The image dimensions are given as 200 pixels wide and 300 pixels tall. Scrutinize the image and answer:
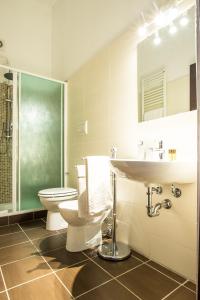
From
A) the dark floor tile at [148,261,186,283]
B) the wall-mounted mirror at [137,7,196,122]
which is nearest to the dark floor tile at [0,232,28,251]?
the dark floor tile at [148,261,186,283]

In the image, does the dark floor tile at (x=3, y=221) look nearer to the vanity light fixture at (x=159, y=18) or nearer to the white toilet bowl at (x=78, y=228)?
the white toilet bowl at (x=78, y=228)

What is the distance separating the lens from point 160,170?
0.98m

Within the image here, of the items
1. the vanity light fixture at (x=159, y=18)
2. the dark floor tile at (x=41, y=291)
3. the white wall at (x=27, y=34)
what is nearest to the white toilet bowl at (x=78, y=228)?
the dark floor tile at (x=41, y=291)

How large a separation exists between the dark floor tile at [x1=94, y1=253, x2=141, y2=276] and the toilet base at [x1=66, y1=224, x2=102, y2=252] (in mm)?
178

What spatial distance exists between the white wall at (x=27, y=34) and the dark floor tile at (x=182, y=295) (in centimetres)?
287

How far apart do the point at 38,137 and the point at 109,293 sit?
1775 millimetres

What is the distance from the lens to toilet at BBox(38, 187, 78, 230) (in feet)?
6.24

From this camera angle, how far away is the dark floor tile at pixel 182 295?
1.08 m

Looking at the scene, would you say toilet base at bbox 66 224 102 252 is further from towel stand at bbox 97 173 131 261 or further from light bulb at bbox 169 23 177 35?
light bulb at bbox 169 23 177 35

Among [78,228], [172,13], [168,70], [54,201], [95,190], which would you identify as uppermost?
[172,13]

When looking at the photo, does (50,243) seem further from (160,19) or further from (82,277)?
(160,19)

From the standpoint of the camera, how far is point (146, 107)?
1530 mm

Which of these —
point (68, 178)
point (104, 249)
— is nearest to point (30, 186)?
point (68, 178)

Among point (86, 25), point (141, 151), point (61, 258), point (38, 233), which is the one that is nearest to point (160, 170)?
point (141, 151)
